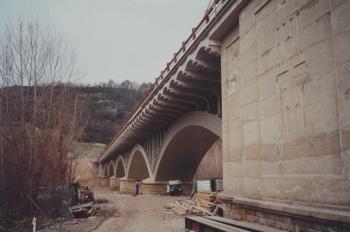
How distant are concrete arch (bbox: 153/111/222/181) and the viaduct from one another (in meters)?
3.43

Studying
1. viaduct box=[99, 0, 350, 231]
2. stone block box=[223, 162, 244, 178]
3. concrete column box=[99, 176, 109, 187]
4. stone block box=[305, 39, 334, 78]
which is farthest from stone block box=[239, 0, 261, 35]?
concrete column box=[99, 176, 109, 187]

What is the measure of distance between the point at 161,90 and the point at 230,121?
27.2 feet

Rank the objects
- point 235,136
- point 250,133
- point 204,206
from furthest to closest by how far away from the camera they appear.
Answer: point 204,206 < point 235,136 < point 250,133

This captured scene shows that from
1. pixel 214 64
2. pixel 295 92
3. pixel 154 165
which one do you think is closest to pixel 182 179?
pixel 154 165

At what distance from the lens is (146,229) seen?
13430mm

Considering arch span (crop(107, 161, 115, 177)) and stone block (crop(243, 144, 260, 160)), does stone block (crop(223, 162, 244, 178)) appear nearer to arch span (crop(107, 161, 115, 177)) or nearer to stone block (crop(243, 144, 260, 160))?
stone block (crop(243, 144, 260, 160))

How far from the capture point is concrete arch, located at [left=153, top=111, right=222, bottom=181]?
1811 centimetres

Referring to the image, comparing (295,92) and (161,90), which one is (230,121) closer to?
(295,92)

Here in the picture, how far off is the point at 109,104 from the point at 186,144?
4297 inches

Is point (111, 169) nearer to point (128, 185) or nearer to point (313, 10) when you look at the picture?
point (128, 185)

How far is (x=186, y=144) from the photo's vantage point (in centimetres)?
2662

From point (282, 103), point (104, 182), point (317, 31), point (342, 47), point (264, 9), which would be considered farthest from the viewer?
point (104, 182)

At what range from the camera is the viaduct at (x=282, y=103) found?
249 inches

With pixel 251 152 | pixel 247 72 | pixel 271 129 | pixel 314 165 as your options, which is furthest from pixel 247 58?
pixel 314 165
